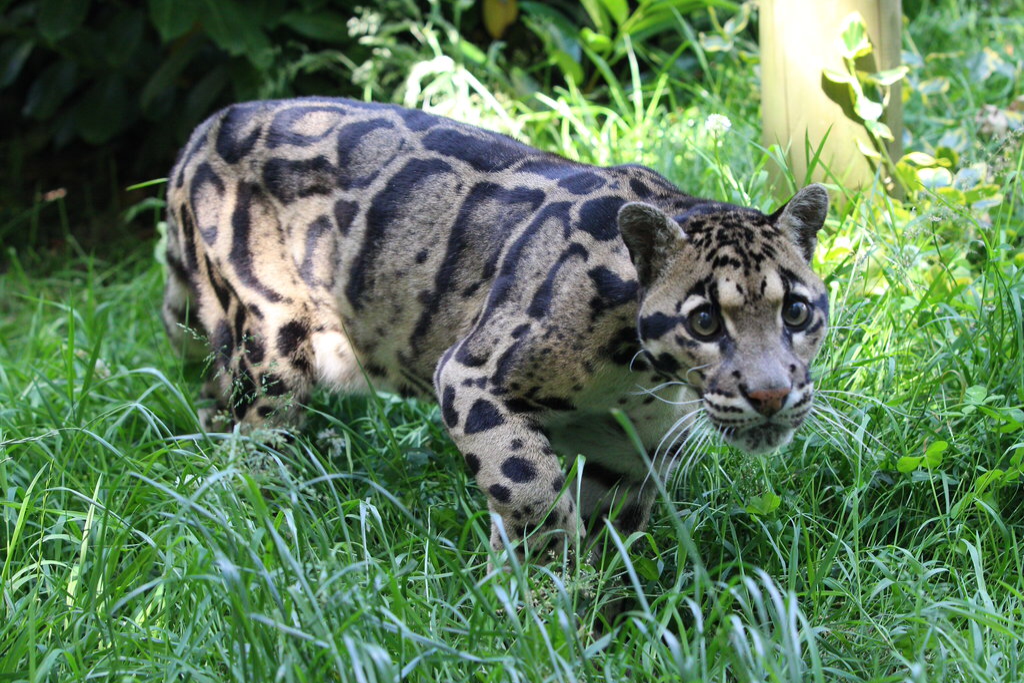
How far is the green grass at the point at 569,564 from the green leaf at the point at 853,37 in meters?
0.68

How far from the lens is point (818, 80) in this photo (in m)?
5.49

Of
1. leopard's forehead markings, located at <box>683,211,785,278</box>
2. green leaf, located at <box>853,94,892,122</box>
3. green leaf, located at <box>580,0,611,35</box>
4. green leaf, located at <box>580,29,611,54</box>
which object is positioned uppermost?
leopard's forehead markings, located at <box>683,211,785,278</box>

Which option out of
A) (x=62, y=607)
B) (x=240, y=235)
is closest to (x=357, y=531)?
(x=62, y=607)

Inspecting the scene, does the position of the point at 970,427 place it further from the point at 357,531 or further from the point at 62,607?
the point at 62,607

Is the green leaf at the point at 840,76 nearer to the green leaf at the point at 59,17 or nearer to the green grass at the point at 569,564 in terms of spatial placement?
the green grass at the point at 569,564

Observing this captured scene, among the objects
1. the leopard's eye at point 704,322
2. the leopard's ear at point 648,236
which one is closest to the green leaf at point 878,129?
the leopard's ear at point 648,236

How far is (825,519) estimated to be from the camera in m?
4.21

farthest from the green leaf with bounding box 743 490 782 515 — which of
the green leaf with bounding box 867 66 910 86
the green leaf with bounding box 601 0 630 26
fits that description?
the green leaf with bounding box 601 0 630 26

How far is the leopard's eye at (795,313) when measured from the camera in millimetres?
3488

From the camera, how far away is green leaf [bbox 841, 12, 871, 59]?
17.4 ft

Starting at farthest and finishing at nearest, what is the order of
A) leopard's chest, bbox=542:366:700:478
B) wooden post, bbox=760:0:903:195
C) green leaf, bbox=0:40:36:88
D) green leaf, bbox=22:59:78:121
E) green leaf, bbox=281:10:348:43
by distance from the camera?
green leaf, bbox=22:59:78:121 → green leaf, bbox=0:40:36:88 → green leaf, bbox=281:10:348:43 → wooden post, bbox=760:0:903:195 → leopard's chest, bbox=542:366:700:478

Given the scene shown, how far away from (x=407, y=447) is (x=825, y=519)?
69.9 inches

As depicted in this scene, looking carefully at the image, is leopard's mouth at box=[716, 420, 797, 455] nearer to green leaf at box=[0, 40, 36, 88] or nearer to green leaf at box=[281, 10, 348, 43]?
green leaf at box=[281, 10, 348, 43]

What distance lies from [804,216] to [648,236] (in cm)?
54
